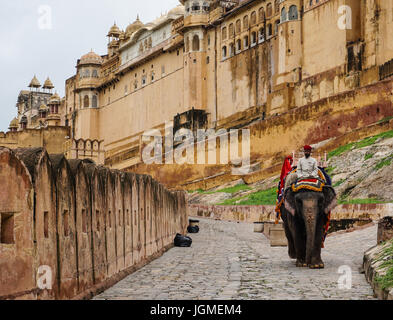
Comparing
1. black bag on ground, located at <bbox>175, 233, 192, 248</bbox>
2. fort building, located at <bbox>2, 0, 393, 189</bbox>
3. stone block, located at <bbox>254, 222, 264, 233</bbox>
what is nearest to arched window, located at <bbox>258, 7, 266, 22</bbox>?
fort building, located at <bbox>2, 0, 393, 189</bbox>

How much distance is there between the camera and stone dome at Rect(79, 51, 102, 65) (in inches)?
2295

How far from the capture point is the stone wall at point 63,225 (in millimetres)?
4805

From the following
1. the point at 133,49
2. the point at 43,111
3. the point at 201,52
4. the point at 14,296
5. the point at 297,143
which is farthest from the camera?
the point at 43,111

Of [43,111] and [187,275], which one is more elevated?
[43,111]

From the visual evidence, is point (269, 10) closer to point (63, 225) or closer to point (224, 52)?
point (224, 52)

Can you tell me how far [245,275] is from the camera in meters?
8.18

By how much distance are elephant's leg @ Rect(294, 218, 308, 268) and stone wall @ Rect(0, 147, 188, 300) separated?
74.4 inches

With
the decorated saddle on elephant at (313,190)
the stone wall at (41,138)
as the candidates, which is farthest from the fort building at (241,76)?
the decorated saddle on elephant at (313,190)

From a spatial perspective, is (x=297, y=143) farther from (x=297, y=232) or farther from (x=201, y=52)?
(x=297, y=232)

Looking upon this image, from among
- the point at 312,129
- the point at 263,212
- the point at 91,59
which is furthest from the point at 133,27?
the point at 263,212

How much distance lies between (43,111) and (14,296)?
229ft

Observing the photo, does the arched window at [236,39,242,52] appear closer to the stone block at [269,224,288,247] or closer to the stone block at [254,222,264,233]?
the stone block at [254,222,264,233]

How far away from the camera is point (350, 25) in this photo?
3069cm
